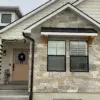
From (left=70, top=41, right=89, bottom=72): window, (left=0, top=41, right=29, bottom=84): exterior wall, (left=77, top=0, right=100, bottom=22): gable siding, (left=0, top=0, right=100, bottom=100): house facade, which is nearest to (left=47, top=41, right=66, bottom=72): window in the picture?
(left=0, top=0, right=100, bottom=100): house facade

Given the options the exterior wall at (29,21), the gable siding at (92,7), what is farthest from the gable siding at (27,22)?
the gable siding at (92,7)

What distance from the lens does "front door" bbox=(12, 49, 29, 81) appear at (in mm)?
16516

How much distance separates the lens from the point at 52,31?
1227 cm

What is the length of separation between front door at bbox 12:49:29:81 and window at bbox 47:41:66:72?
435cm

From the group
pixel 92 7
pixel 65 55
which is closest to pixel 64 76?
pixel 65 55

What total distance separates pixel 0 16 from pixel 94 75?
8164mm

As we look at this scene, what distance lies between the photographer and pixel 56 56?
1259 centimetres

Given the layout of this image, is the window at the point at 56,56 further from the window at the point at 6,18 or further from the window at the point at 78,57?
the window at the point at 6,18

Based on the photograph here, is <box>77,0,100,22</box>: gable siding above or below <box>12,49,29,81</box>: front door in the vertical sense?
above

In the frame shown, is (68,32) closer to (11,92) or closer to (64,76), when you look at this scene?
(64,76)

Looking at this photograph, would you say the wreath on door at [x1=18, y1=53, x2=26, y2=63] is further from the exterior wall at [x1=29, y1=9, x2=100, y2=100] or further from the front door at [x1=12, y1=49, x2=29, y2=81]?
the exterior wall at [x1=29, y1=9, x2=100, y2=100]

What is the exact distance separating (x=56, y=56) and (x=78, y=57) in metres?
Result: 1.02

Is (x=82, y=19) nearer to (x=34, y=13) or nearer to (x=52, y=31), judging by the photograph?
(x=52, y=31)

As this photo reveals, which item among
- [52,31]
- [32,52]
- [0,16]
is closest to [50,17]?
[52,31]
